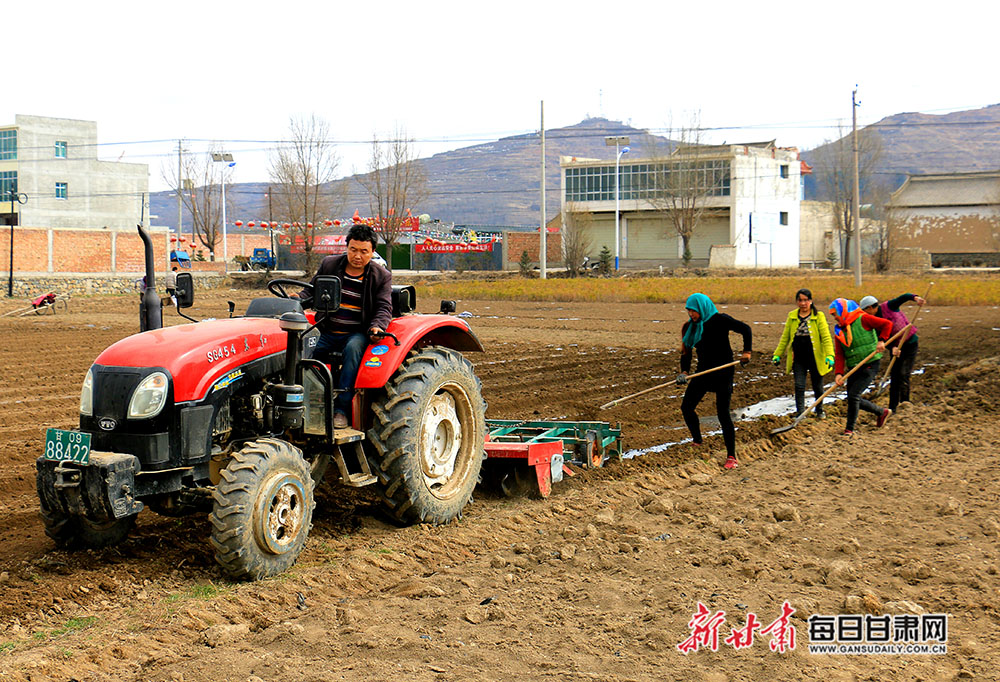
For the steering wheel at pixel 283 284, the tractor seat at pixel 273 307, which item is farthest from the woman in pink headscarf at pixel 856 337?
the tractor seat at pixel 273 307

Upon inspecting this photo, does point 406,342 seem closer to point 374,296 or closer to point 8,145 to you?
point 374,296

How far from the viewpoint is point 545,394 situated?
504 inches

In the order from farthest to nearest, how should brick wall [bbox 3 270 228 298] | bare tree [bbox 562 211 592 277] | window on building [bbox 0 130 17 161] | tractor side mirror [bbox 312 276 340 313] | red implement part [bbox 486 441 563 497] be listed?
window on building [bbox 0 130 17 161] → bare tree [bbox 562 211 592 277] → brick wall [bbox 3 270 228 298] → red implement part [bbox 486 441 563 497] → tractor side mirror [bbox 312 276 340 313]

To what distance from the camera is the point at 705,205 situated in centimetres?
6781

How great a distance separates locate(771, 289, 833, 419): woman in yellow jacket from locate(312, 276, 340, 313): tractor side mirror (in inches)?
287

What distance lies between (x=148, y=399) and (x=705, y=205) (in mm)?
65616

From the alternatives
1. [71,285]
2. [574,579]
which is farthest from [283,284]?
[71,285]

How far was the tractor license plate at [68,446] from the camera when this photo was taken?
4.83 metres

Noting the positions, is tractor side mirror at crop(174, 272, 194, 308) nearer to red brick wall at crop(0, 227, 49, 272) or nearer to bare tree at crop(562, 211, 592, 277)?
red brick wall at crop(0, 227, 49, 272)

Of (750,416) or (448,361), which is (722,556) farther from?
(750,416)

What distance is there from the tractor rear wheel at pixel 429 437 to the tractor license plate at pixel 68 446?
5.72ft

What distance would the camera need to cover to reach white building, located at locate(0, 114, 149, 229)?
74.8 meters

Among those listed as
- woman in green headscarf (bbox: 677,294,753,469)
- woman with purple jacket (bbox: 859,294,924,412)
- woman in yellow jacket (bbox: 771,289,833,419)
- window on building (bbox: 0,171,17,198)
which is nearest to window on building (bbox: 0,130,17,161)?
window on building (bbox: 0,171,17,198)

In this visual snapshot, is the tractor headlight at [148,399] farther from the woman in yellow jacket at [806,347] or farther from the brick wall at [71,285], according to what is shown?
the brick wall at [71,285]
